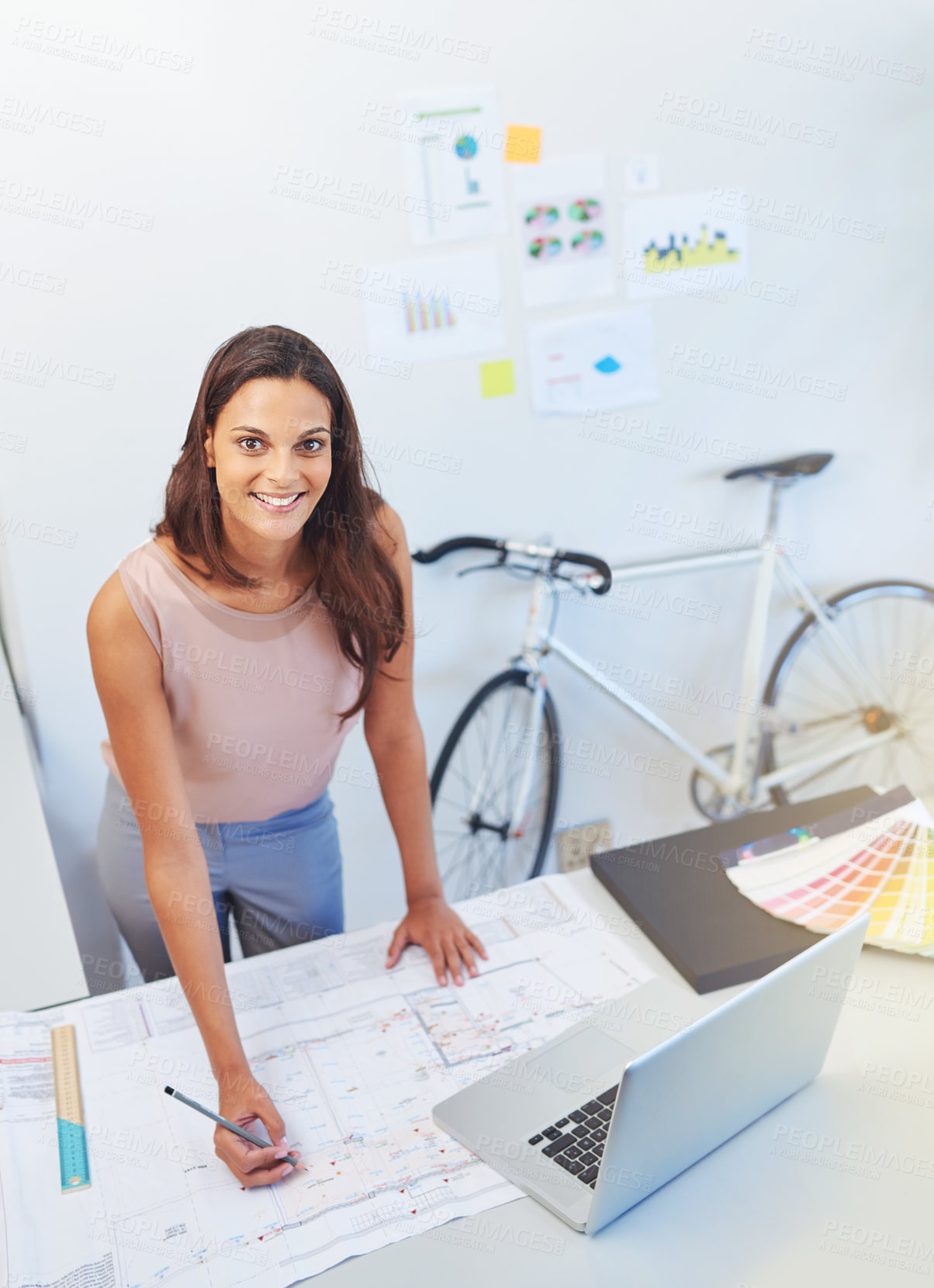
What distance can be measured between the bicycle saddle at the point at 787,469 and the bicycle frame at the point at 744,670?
0.04 metres

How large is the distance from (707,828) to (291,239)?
1.32m

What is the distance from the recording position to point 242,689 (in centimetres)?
137

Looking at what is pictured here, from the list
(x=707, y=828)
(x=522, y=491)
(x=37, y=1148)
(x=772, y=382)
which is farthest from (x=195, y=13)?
(x=37, y=1148)

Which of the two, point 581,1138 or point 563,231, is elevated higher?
point 563,231

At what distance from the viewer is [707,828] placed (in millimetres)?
1573

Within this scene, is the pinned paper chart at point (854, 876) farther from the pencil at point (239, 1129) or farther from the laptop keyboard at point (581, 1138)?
the pencil at point (239, 1129)

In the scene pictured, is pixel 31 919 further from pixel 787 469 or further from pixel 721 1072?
pixel 787 469

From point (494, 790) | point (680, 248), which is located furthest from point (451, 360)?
point (494, 790)

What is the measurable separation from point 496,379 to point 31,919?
4.68 ft

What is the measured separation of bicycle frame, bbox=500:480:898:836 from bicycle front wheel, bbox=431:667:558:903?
1.6 inches

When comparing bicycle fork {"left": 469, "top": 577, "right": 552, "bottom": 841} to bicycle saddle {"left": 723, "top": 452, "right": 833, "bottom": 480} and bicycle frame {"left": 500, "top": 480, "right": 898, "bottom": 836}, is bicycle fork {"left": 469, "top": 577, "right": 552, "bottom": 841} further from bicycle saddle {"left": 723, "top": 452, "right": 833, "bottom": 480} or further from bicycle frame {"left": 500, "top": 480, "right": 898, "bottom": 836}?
bicycle saddle {"left": 723, "top": 452, "right": 833, "bottom": 480}

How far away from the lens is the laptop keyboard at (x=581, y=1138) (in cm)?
105

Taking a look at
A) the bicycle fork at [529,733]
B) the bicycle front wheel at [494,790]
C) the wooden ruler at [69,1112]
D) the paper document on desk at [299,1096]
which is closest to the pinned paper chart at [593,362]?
the bicycle fork at [529,733]

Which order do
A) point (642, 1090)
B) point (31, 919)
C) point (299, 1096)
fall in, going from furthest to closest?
point (31, 919) → point (299, 1096) → point (642, 1090)
